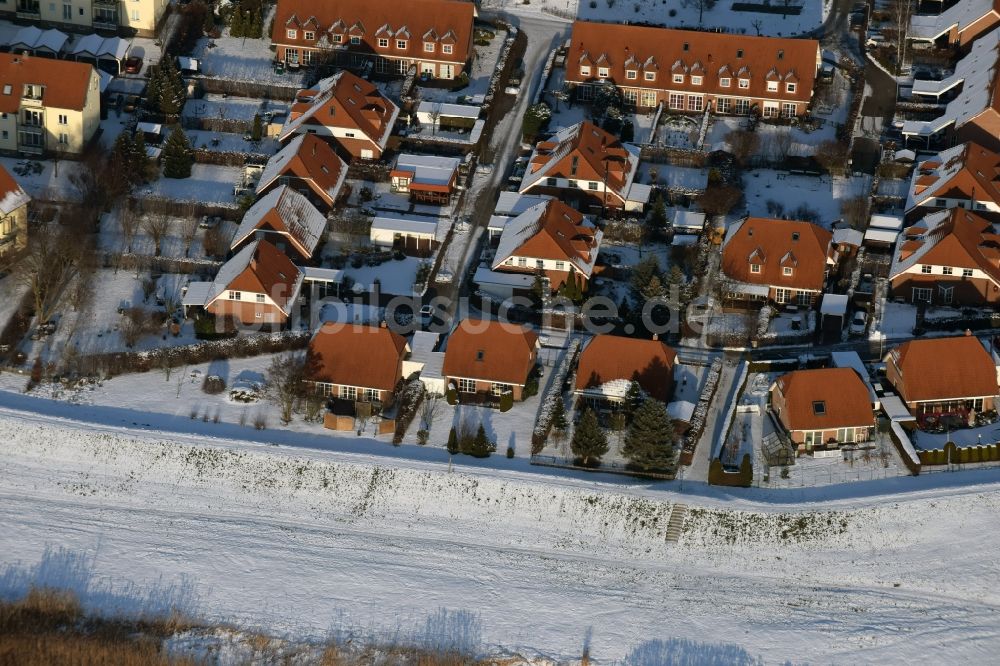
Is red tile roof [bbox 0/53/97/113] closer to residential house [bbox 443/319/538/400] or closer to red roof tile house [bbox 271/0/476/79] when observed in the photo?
red roof tile house [bbox 271/0/476/79]

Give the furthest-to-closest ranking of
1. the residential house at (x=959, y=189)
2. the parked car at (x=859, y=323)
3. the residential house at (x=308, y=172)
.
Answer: the residential house at (x=308, y=172) → the residential house at (x=959, y=189) → the parked car at (x=859, y=323)

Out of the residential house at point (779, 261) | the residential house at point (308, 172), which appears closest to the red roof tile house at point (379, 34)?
the residential house at point (308, 172)

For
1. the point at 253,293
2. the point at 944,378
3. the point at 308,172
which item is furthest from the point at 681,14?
the point at 253,293

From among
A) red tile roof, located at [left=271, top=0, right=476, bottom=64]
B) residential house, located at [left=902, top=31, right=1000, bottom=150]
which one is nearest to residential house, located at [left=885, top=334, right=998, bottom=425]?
residential house, located at [left=902, top=31, right=1000, bottom=150]

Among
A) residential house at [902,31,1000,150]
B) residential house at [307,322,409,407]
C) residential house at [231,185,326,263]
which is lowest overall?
residential house at [307,322,409,407]

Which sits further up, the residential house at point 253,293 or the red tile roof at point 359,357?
the residential house at point 253,293

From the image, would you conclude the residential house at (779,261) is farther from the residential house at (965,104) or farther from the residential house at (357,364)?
the residential house at (357,364)

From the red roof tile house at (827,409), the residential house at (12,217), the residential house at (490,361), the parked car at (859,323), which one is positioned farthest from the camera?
the residential house at (12,217)
